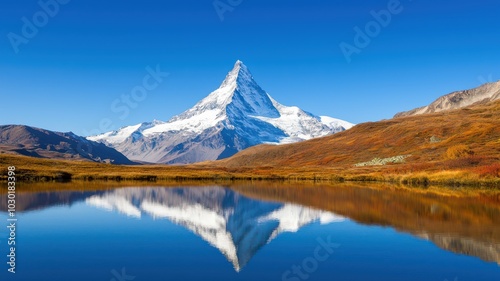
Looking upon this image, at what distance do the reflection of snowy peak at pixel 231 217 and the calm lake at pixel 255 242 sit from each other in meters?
0.11

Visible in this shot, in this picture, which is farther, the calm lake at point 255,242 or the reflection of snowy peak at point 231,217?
the reflection of snowy peak at point 231,217

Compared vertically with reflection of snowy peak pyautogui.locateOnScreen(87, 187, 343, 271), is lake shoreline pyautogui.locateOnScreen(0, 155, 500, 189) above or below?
above

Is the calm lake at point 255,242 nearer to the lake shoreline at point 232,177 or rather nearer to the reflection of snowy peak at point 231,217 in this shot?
the reflection of snowy peak at point 231,217

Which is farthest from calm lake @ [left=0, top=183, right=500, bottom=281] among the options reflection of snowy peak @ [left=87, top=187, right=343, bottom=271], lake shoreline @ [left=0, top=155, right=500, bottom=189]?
lake shoreline @ [left=0, top=155, right=500, bottom=189]

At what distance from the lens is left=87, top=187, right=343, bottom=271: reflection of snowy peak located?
110ft

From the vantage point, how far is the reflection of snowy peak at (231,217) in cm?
3368

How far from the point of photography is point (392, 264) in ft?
87.7

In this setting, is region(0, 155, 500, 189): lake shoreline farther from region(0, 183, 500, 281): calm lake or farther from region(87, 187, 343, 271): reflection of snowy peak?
region(87, 187, 343, 271): reflection of snowy peak

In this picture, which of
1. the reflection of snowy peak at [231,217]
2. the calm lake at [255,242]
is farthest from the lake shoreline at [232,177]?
the reflection of snowy peak at [231,217]

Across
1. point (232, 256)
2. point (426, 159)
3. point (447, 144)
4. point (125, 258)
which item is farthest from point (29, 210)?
point (447, 144)

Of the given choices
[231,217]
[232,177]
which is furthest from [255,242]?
[232,177]

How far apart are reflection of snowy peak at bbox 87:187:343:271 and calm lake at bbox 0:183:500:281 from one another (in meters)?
0.11

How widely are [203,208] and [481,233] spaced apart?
99.8ft

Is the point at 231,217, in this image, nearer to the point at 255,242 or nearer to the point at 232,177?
the point at 255,242
